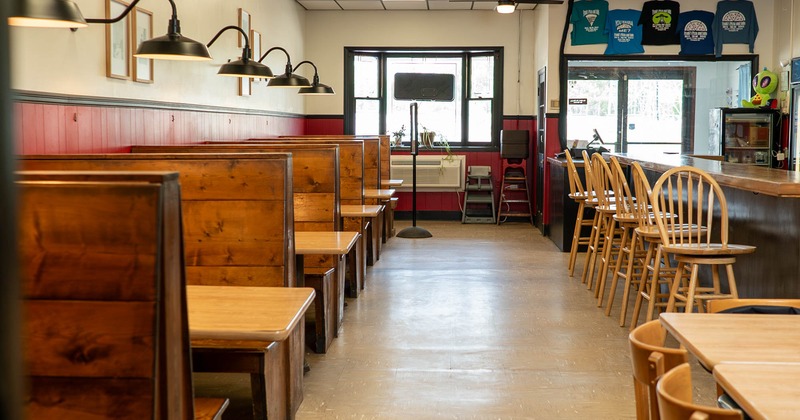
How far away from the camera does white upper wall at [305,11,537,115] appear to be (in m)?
11.0

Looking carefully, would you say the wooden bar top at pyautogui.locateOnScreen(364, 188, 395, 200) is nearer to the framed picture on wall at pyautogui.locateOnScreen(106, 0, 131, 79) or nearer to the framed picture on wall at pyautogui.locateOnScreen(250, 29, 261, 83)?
the framed picture on wall at pyautogui.locateOnScreen(250, 29, 261, 83)

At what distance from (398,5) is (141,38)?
5.84 meters

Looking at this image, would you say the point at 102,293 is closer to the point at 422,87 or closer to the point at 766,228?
the point at 766,228

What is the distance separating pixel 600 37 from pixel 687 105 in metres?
3.08

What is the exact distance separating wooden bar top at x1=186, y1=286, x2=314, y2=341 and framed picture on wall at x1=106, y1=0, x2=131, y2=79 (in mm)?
2741

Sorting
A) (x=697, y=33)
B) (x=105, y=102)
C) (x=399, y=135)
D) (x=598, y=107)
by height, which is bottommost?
(x=399, y=135)

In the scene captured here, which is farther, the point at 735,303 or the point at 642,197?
the point at 642,197

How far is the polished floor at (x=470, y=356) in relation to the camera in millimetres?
3705

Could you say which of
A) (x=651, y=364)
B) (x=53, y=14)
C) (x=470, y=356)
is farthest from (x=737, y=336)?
(x=470, y=356)

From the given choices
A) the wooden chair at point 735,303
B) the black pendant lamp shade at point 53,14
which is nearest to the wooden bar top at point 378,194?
the black pendant lamp shade at point 53,14

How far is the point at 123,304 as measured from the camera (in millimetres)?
1640

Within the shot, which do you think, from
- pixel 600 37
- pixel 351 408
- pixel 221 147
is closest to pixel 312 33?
pixel 600 37

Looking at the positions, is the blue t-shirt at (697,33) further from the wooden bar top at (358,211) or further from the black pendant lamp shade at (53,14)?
the black pendant lamp shade at (53,14)

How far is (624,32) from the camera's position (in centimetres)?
941
